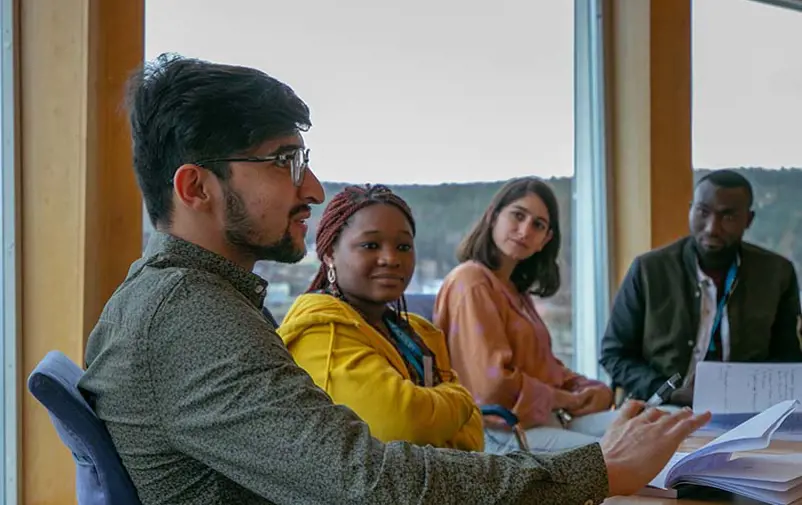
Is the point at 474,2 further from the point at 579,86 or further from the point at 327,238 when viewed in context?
the point at 327,238

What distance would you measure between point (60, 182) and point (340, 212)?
92 cm

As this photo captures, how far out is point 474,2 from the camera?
3889 mm

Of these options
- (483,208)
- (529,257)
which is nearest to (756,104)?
(483,208)

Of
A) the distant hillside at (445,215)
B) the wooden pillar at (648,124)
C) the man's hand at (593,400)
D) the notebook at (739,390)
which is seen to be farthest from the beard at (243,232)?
the wooden pillar at (648,124)

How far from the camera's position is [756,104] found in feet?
16.1

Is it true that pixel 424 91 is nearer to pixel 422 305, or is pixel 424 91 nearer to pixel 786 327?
pixel 422 305

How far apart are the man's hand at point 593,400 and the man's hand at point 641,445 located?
5.98 feet

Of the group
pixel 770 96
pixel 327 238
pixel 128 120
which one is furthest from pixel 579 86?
pixel 128 120

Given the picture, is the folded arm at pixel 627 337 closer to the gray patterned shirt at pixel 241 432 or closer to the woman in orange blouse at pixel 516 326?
the woman in orange blouse at pixel 516 326

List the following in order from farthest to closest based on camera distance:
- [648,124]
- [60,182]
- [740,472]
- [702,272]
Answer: [648,124] < [702,272] < [60,182] < [740,472]

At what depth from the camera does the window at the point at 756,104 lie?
462 cm

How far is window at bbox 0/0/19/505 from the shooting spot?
8.51ft

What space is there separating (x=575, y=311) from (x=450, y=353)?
1655 mm

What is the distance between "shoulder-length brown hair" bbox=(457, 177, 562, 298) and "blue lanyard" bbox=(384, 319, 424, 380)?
1.06 metres
